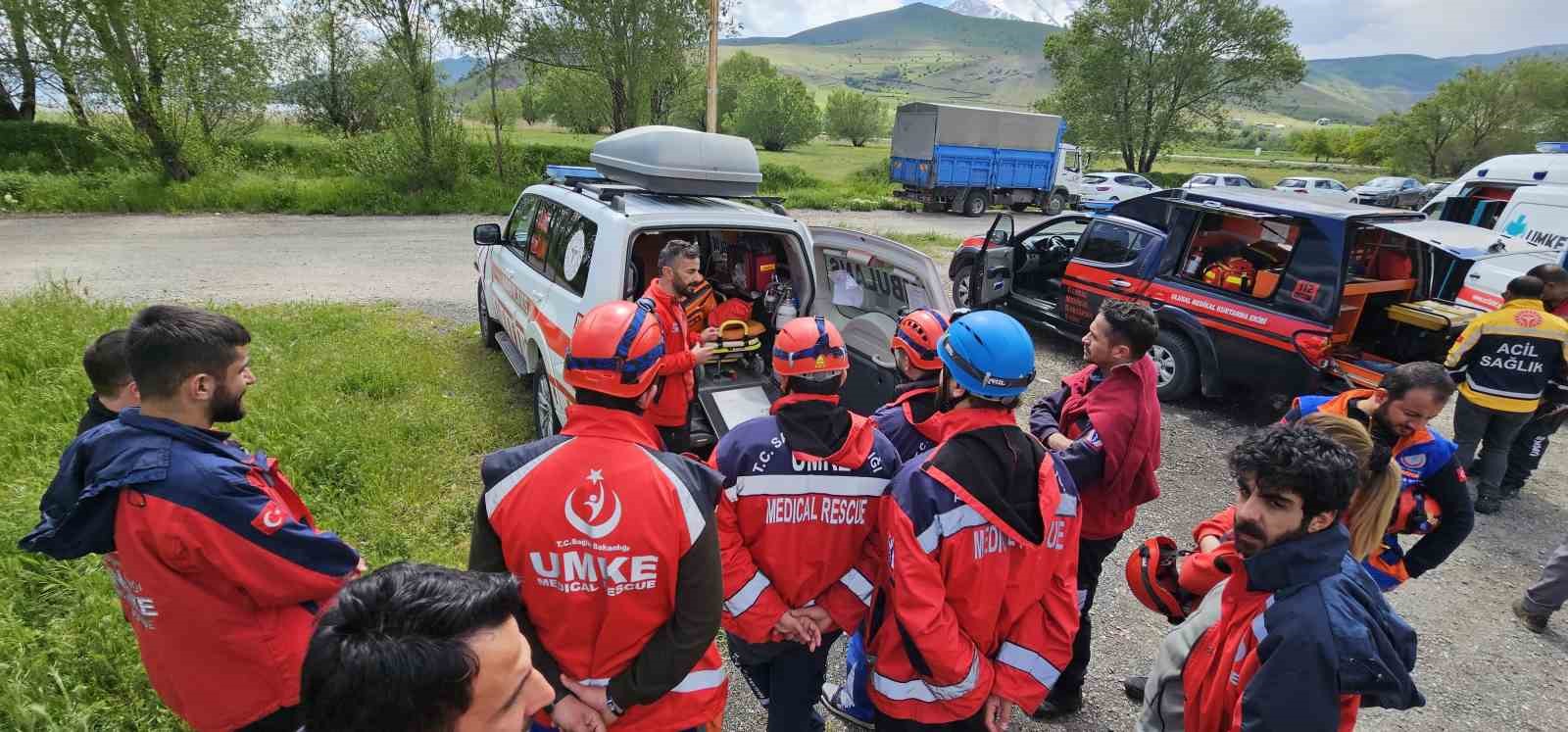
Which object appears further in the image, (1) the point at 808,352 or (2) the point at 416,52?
(2) the point at 416,52

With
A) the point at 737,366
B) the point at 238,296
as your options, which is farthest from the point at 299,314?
the point at 737,366

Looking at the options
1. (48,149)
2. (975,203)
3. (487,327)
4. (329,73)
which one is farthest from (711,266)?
(329,73)

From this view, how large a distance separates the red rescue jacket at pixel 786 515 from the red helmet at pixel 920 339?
640mm

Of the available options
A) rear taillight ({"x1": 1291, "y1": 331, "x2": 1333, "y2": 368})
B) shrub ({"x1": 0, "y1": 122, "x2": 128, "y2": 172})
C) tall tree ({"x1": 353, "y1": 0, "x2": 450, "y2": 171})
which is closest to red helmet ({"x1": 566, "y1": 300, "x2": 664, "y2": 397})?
rear taillight ({"x1": 1291, "y1": 331, "x2": 1333, "y2": 368})

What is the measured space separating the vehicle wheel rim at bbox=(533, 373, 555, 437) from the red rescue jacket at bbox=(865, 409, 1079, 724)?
3305 millimetres

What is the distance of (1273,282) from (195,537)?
7125 millimetres

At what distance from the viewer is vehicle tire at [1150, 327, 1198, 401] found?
21.3 ft

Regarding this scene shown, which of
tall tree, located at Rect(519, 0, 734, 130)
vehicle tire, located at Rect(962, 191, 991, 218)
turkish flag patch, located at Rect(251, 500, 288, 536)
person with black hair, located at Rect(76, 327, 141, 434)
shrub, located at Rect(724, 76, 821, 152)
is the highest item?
shrub, located at Rect(724, 76, 821, 152)

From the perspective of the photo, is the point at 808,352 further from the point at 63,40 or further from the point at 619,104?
the point at 619,104

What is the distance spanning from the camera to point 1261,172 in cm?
4778

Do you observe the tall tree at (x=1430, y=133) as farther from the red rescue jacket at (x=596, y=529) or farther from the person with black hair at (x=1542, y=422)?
the red rescue jacket at (x=596, y=529)

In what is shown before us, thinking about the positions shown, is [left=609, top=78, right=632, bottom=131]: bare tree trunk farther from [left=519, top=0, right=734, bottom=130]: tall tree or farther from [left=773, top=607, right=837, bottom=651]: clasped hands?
[left=773, top=607, right=837, bottom=651]: clasped hands

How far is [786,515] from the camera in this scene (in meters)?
2.12

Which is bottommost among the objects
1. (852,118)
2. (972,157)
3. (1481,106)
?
(972,157)
